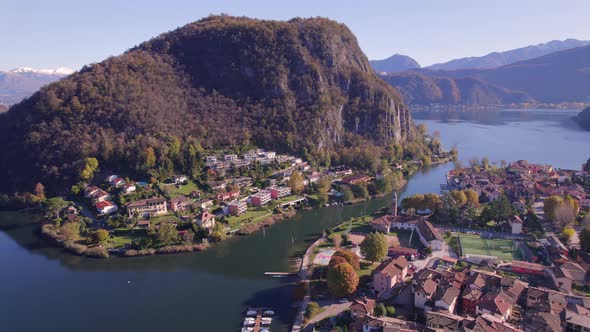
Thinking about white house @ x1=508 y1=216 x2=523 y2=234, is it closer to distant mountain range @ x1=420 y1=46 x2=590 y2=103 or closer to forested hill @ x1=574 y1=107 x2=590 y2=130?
forested hill @ x1=574 y1=107 x2=590 y2=130

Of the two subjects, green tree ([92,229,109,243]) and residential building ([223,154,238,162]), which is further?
residential building ([223,154,238,162])

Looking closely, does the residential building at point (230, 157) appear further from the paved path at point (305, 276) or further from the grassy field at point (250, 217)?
the paved path at point (305, 276)

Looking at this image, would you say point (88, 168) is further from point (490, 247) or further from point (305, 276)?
point (490, 247)

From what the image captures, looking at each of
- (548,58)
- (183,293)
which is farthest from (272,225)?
(548,58)

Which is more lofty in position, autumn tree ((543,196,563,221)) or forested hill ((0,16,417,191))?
forested hill ((0,16,417,191))

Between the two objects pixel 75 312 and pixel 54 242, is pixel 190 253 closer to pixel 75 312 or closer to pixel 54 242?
pixel 75 312

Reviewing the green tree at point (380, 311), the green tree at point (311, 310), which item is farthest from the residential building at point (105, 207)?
the green tree at point (380, 311)

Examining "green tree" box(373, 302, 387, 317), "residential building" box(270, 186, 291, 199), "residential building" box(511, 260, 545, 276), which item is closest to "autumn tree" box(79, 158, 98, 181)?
"residential building" box(270, 186, 291, 199)
